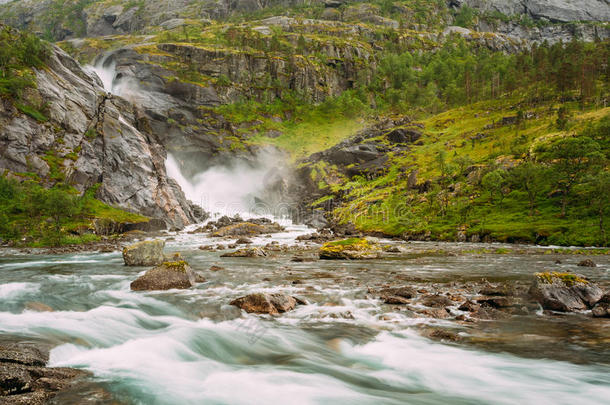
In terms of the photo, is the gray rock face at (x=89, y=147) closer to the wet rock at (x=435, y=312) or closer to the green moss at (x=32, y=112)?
the green moss at (x=32, y=112)

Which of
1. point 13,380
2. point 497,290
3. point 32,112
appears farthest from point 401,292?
point 32,112

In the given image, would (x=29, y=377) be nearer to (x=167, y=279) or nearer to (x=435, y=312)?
(x=167, y=279)

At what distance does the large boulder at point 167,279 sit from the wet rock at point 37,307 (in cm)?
424

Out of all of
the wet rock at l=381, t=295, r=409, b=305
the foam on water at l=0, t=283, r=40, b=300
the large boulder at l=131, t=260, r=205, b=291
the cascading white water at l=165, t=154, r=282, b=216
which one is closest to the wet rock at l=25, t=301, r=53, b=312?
the foam on water at l=0, t=283, r=40, b=300

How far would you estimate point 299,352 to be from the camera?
34.3ft

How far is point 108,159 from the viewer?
81.7 m

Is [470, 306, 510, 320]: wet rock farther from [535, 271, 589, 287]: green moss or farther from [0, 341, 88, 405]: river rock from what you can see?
[0, 341, 88, 405]: river rock

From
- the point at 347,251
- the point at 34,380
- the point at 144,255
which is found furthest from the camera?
the point at 347,251

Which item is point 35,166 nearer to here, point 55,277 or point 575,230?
point 55,277

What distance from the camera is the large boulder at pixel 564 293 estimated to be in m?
13.5

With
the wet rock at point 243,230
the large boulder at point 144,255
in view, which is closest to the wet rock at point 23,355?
the large boulder at point 144,255

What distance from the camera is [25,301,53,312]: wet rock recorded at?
43.3 feet

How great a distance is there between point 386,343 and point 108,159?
8924 cm

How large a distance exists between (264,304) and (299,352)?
4007mm
